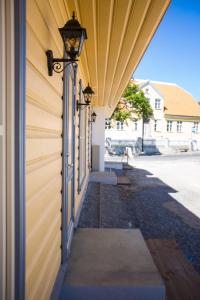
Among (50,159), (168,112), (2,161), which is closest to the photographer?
(2,161)

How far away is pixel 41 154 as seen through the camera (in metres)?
1.70

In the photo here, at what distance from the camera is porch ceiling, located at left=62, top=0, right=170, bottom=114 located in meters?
2.51

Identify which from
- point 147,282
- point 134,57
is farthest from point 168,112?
point 147,282

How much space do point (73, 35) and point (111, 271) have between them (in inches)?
80.0

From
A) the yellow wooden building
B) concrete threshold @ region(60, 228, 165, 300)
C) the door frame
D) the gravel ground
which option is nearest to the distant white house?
the gravel ground

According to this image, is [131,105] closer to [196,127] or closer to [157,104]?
[157,104]

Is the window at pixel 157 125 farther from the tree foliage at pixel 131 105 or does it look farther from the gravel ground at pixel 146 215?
the gravel ground at pixel 146 215

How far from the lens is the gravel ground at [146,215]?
13.8 feet

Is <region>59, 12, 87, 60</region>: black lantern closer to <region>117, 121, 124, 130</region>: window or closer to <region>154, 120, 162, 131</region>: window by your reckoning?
<region>117, 121, 124, 130</region>: window

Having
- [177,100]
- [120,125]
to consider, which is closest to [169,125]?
[177,100]

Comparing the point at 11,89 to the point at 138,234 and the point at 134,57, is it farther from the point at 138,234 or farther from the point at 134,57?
the point at 134,57

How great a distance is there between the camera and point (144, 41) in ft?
11.7

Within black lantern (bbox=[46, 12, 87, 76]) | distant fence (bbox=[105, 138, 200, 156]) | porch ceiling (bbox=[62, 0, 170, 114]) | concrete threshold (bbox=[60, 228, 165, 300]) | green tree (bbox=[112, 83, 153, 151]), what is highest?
green tree (bbox=[112, 83, 153, 151])

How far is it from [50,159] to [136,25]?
6.34ft
